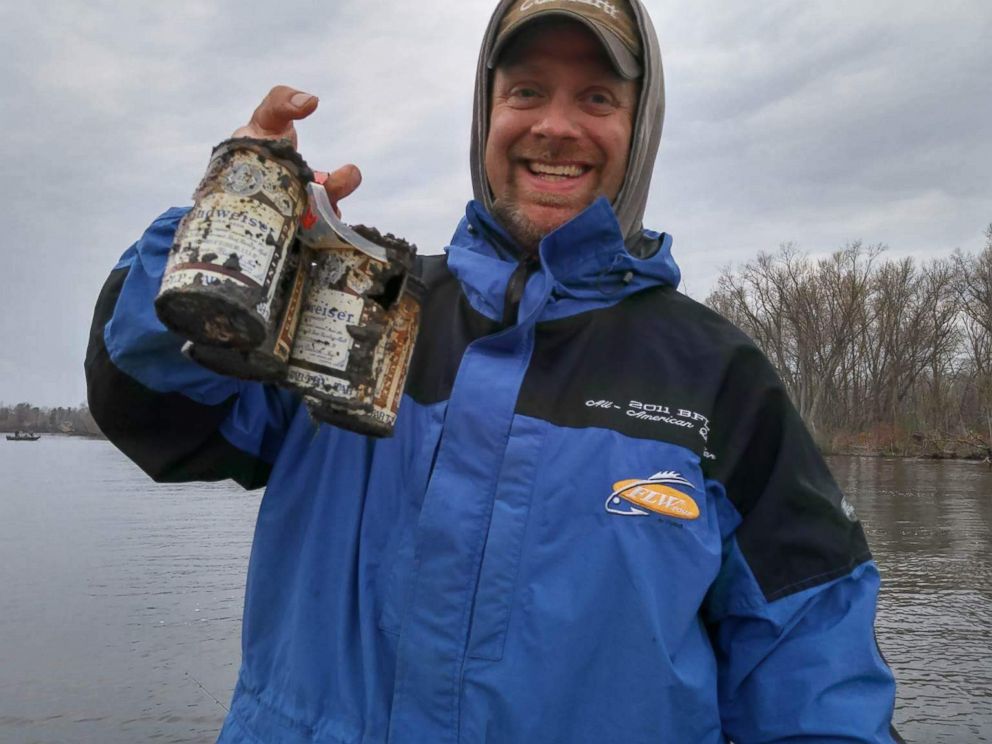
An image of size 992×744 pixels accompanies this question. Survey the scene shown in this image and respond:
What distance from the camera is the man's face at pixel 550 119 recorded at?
2234 mm

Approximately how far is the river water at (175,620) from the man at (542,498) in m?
5.08

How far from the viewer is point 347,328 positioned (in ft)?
5.29

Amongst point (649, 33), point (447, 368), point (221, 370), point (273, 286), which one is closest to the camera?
point (273, 286)

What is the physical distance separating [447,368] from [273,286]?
603 mm

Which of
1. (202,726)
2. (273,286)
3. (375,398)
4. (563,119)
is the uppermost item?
(563,119)

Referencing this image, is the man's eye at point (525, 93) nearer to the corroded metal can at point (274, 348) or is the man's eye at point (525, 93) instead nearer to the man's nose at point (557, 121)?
the man's nose at point (557, 121)

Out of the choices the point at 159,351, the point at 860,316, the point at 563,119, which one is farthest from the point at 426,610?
the point at 860,316

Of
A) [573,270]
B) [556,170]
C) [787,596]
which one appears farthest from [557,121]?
[787,596]

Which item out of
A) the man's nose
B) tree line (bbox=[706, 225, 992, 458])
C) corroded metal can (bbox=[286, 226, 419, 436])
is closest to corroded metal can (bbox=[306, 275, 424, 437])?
corroded metal can (bbox=[286, 226, 419, 436])

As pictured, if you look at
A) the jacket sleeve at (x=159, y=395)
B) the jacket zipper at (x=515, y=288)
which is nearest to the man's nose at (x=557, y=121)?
the jacket zipper at (x=515, y=288)

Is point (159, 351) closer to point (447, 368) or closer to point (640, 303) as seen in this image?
point (447, 368)

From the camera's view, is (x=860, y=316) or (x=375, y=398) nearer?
(x=375, y=398)

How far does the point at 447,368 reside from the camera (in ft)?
6.59

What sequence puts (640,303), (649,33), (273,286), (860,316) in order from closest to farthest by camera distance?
(273,286)
(640,303)
(649,33)
(860,316)
